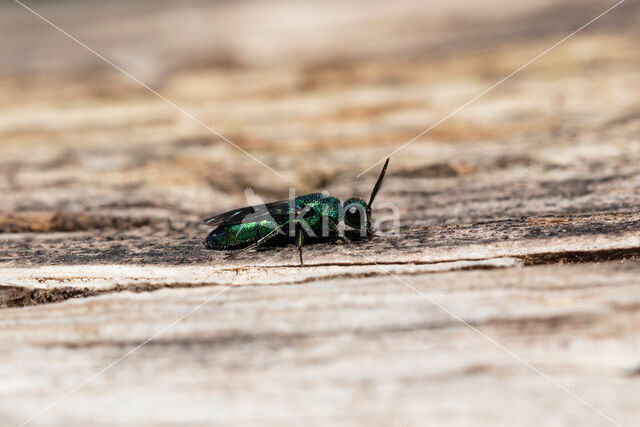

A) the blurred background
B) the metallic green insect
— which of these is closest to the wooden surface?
the blurred background

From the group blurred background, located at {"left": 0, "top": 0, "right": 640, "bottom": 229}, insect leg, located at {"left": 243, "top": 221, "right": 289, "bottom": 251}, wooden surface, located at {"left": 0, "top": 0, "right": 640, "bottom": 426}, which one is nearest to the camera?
wooden surface, located at {"left": 0, "top": 0, "right": 640, "bottom": 426}

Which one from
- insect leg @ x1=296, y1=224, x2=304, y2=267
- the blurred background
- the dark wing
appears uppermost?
the blurred background

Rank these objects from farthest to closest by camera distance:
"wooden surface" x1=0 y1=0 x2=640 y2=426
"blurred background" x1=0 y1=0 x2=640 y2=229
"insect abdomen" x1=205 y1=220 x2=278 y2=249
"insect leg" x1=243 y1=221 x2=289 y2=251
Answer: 1. "blurred background" x1=0 y1=0 x2=640 y2=229
2. "insect leg" x1=243 y1=221 x2=289 y2=251
3. "insect abdomen" x1=205 y1=220 x2=278 y2=249
4. "wooden surface" x1=0 y1=0 x2=640 y2=426

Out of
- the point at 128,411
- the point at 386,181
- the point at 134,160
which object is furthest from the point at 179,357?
the point at 134,160

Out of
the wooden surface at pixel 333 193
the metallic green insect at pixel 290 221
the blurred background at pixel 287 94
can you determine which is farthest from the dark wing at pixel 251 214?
the blurred background at pixel 287 94

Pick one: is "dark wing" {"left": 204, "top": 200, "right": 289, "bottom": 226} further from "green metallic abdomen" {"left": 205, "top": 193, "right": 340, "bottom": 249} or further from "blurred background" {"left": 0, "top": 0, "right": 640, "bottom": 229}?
"blurred background" {"left": 0, "top": 0, "right": 640, "bottom": 229}

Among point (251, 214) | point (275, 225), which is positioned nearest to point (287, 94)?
point (251, 214)

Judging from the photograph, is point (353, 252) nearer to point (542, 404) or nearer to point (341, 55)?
point (542, 404)

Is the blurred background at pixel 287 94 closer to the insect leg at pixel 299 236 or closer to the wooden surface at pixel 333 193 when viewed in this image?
the wooden surface at pixel 333 193

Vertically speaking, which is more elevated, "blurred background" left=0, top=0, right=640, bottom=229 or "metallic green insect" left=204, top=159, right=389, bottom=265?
"blurred background" left=0, top=0, right=640, bottom=229
